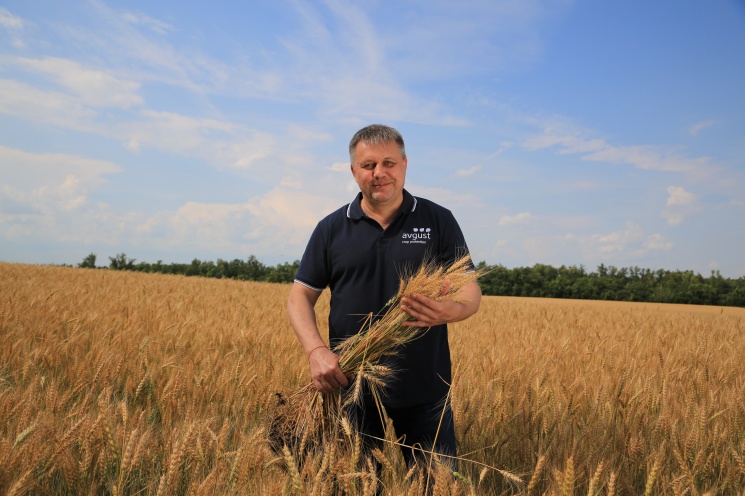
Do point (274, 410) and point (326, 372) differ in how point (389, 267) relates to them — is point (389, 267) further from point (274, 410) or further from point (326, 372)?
point (274, 410)

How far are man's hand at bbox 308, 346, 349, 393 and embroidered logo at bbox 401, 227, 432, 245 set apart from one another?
0.62m

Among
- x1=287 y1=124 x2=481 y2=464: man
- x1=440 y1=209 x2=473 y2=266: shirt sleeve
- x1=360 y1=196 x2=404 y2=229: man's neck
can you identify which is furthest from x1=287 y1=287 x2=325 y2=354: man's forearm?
x1=440 y1=209 x2=473 y2=266: shirt sleeve

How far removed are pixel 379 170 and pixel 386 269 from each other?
430 millimetres

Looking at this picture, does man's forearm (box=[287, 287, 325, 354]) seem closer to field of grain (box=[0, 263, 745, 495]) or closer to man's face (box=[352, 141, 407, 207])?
field of grain (box=[0, 263, 745, 495])

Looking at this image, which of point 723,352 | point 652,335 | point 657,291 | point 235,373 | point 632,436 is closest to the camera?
point 632,436

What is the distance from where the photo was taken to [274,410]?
2.42 m

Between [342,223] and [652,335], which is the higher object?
[342,223]

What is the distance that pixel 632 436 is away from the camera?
264cm

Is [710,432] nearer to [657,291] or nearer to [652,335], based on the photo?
[652,335]

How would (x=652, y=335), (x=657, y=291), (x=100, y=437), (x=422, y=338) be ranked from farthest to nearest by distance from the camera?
(x=657, y=291) → (x=652, y=335) → (x=422, y=338) → (x=100, y=437)

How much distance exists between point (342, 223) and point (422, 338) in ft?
2.07

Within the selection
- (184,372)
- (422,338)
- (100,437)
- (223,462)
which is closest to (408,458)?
(422,338)

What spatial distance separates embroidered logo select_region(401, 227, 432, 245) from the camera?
2.45 m

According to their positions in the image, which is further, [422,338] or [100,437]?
[422,338]
